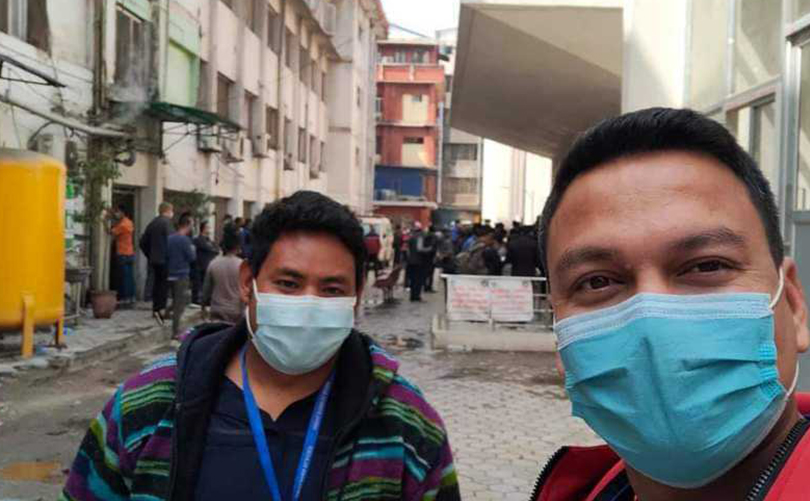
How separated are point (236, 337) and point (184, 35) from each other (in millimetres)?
16229

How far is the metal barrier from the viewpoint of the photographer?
1107cm

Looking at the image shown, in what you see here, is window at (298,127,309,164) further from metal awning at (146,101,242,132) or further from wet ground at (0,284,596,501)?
wet ground at (0,284,596,501)

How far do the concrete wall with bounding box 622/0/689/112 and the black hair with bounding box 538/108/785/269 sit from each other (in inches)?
354

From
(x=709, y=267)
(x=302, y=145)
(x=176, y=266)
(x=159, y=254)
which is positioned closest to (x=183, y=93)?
(x=159, y=254)

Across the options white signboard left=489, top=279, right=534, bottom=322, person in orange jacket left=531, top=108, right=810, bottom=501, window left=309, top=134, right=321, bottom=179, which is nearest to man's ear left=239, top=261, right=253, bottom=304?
person in orange jacket left=531, top=108, right=810, bottom=501

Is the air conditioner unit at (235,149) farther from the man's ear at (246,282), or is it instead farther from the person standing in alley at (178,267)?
the man's ear at (246,282)

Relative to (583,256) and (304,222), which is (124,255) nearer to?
(304,222)

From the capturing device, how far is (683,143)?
4.14 feet

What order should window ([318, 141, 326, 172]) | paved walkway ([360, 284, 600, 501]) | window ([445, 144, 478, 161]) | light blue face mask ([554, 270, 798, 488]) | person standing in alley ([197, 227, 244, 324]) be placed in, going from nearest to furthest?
1. light blue face mask ([554, 270, 798, 488])
2. paved walkway ([360, 284, 600, 501])
3. person standing in alley ([197, 227, 244, 324])
4. window ([318, 141, 326, 172])
5. window ([445, 144, 478, 161])

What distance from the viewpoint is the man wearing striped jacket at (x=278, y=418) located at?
6.17ft

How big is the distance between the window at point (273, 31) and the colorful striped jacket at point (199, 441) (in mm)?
24366

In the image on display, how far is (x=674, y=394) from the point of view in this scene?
1.17m

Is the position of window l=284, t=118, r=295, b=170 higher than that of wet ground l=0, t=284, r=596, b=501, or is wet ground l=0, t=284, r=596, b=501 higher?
window l=284, t=118, r=295, b=170

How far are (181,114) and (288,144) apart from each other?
12586mm
